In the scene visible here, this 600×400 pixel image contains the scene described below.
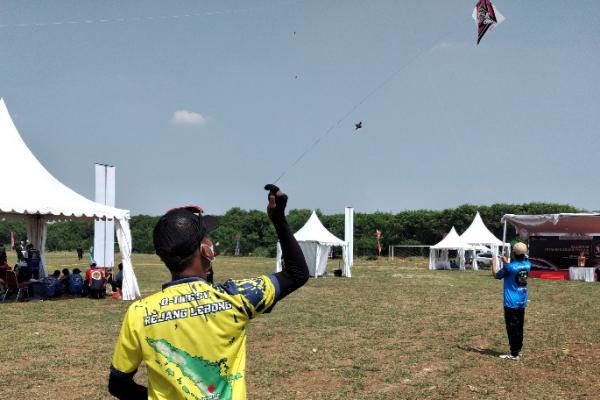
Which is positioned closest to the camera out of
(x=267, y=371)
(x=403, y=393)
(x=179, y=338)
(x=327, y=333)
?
(x=179, y=338)

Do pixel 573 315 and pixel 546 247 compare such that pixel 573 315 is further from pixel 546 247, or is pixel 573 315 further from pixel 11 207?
pixel 546 247

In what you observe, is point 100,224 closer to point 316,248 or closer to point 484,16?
point 316,248

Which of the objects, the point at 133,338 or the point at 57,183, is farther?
the point at 57,183

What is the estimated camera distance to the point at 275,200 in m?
2.31

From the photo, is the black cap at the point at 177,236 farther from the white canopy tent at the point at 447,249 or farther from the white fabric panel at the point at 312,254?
the white canopy tent at the point at 447,249

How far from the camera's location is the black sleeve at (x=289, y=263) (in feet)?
7.83

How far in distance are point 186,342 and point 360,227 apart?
56.7m

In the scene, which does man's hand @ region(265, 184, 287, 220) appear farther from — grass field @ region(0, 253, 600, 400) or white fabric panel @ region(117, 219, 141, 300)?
white fabric panel @ region(117, 219, 141, 300)

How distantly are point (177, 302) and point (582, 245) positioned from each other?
33815 mm

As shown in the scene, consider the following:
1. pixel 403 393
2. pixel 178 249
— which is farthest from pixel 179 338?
pixel 403 393

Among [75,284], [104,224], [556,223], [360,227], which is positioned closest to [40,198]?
[75,284]

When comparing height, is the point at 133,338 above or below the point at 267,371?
above

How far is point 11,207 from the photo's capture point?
1575 cm

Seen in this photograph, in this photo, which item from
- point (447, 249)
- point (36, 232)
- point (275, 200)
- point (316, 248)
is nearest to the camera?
point (275, 200)
